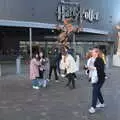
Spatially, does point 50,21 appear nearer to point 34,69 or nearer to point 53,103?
point 34,69

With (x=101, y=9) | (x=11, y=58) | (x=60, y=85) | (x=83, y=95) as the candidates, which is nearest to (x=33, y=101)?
(x=83, y=95)

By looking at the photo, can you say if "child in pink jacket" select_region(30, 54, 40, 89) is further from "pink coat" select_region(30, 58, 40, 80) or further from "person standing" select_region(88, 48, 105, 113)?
"person standing" select_region(88, 48, 105, 113)

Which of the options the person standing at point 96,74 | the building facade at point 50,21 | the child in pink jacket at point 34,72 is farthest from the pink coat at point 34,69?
the building facade at point 50,21

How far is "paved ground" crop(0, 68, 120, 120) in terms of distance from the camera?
30.1 ft

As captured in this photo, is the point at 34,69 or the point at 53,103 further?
the point at 34,69

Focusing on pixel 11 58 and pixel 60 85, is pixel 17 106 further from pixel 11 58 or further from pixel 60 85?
pixel 11 58

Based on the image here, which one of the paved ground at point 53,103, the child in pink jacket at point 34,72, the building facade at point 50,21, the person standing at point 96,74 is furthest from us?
the building facade at point 50,21

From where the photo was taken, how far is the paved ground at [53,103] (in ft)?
30.1

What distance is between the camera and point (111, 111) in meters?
9.78

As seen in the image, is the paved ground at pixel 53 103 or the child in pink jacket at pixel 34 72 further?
the child in pink jacket at pixel 34 72

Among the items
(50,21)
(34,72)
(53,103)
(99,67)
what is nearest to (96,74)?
(99,67)

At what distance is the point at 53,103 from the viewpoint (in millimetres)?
11008

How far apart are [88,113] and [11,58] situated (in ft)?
108

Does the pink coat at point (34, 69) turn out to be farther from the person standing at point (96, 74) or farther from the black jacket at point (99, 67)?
the black jacket at point (99, 67)
